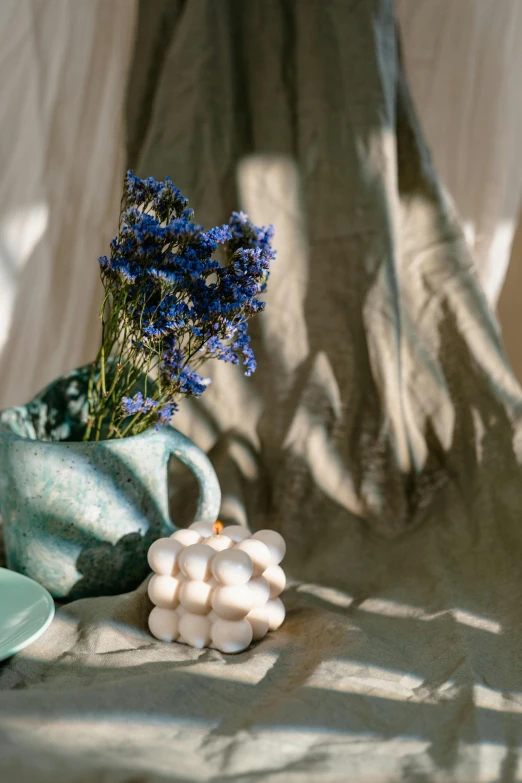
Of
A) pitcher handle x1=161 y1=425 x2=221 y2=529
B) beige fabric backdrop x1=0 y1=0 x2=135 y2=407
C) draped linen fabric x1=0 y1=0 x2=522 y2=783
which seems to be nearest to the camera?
pitcher handle x1=161 y1=425 x2=221 y2=529

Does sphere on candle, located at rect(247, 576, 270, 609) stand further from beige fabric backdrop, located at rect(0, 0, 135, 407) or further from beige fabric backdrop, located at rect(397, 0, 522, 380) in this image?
beige fabric backdrop, located at rect(397, 0, 522, 380)

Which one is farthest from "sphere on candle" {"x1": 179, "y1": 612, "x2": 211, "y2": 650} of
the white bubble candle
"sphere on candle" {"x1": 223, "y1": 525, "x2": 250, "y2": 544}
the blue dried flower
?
the blue dried flower

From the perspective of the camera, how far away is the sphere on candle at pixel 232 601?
0.95 metres

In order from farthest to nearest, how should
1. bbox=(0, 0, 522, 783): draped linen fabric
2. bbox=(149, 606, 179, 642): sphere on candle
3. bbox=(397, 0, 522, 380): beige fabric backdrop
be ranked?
1. bbox=(397, 0, 522, 380): beige fabric backdrop
2. bbox=(0, 0, 522, 783): draped linen fabric
3. bbox=(149, 606, 179, 642): sphere on candle

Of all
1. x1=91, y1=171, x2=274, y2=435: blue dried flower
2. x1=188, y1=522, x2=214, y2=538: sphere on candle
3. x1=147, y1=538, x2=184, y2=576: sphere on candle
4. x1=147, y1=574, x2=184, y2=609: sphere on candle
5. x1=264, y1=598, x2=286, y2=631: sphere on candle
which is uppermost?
x1=91, y1=171, x2=274, y2=435: blue dried flower

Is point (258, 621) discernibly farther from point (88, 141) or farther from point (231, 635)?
point (88, 141)

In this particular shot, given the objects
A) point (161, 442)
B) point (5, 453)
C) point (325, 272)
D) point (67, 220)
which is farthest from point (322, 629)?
point (67, 220)

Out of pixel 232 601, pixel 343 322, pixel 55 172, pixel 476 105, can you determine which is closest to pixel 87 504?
pixel 232 601

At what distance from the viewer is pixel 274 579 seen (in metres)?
1.04

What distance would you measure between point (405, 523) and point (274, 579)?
0.42 meters

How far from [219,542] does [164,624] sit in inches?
4.7

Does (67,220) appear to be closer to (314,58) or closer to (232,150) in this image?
(232,150)

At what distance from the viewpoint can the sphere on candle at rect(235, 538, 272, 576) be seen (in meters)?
1.00

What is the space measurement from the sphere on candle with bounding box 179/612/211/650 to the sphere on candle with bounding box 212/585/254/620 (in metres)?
0.03
